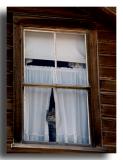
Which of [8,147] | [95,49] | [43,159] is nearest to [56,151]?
[43,159]

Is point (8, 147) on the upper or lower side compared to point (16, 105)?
lower

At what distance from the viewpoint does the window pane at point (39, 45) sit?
2916mm

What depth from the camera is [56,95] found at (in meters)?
2.91

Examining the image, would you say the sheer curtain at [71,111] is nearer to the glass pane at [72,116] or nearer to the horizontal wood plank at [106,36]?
the glass pane at [72,116]

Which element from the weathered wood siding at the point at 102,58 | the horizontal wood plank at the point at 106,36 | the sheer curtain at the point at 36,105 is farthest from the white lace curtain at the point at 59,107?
the horizontal wood plank at the point at 106,36

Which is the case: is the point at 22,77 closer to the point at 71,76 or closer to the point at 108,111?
the point at 71,76

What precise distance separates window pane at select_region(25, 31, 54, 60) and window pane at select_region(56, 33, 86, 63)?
2.0 inches

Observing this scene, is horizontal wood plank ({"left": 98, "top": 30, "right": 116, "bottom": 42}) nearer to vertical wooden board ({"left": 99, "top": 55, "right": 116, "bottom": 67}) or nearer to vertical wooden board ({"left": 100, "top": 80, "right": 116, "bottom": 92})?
vertical wooden board ({"left": 99, "top": 55, "right": 116, "bottom": 67})

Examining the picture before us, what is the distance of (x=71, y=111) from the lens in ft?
9.54

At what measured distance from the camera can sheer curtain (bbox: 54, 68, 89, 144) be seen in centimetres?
289

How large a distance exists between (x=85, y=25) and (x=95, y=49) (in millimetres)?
169

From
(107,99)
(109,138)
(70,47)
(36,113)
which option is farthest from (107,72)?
(36,113)
